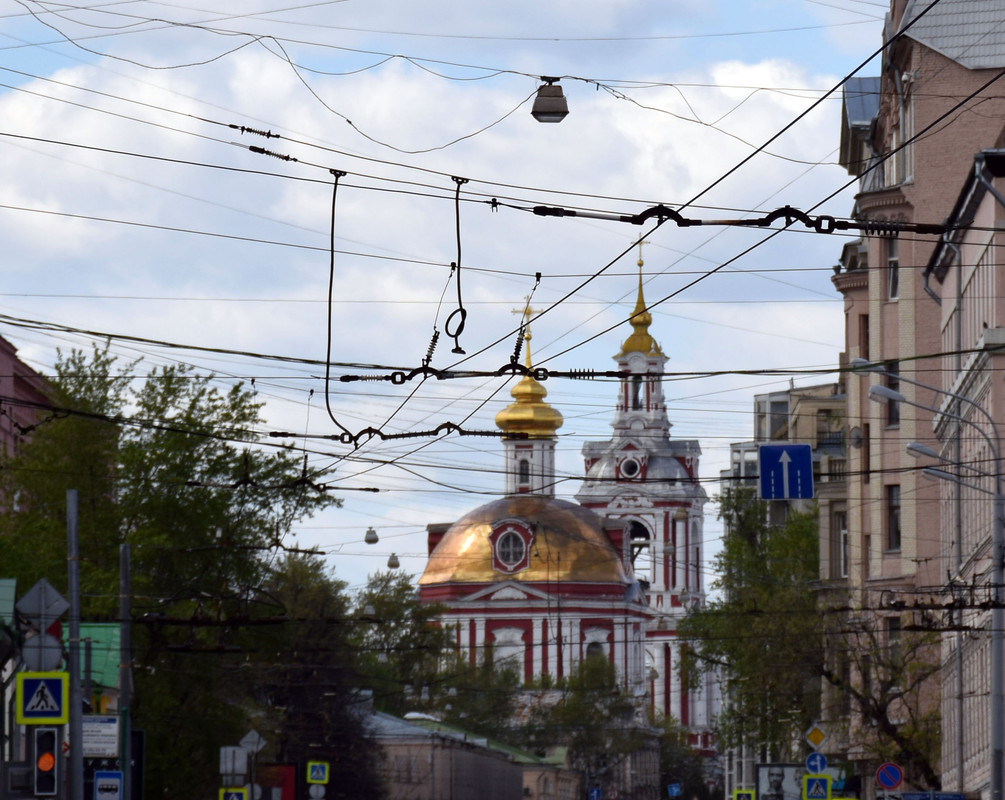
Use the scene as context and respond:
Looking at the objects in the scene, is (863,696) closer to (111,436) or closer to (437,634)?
(111,436)

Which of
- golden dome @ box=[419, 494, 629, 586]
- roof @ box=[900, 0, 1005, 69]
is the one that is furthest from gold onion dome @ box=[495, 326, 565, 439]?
roof @ box=[900, 0, 1005, 69]

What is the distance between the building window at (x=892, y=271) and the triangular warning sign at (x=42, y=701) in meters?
28.6

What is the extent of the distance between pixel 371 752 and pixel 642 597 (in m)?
62.9

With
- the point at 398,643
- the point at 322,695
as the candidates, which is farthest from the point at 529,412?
the point at 322,695

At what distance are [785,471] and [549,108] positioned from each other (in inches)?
564

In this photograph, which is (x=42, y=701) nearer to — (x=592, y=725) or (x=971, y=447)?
(x=971, y=447)

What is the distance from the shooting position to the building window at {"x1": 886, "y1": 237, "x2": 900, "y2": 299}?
48625 millimetres

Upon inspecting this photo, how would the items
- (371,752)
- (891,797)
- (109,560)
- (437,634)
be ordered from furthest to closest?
1. (437,634)
2. (371,752)
3. (109,560)
4. (891,797)

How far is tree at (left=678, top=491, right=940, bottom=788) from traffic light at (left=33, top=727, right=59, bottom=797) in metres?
16.9

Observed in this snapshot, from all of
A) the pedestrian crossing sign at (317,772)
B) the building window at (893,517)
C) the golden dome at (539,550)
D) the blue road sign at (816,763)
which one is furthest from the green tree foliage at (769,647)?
the golden dome at (539,550)

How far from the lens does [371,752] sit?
72.8 metres

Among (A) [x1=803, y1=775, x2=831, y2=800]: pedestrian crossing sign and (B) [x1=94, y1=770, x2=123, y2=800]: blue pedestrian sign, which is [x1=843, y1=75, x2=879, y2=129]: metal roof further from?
(B) [x1=94, y1=770, x2=123, y2=800]: blue pedestrian sign

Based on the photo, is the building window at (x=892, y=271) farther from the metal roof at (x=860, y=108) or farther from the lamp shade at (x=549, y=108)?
the lamp shade at (x=549, y=108)

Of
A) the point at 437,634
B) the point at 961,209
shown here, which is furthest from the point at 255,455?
the point at 437,634
